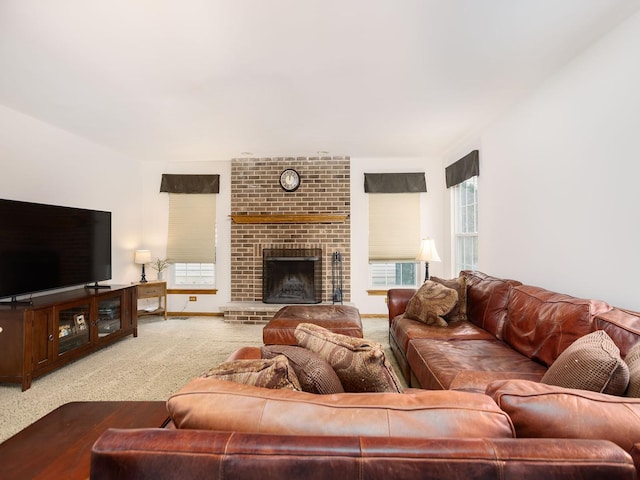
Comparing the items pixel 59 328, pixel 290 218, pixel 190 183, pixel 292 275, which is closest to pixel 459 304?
pixel 292 275

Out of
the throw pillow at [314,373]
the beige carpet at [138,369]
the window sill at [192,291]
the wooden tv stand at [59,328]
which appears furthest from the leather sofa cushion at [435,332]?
the window sill at [192,291]

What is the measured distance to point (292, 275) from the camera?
4.91m

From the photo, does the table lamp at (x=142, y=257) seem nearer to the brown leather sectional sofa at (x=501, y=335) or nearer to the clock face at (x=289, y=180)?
the clock face at (x=289, y=180)

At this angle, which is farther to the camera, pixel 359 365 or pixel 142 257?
pixel 142 257

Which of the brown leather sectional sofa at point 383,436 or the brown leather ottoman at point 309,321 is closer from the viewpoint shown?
the brown leather sectional sofa at point 383,436

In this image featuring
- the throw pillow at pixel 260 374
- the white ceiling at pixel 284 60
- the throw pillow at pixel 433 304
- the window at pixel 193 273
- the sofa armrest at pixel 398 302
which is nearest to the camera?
the throw pillow at pixel 260 374

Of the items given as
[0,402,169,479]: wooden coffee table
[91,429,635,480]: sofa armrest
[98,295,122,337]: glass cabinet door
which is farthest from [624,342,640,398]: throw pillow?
[98,295,122,337]: glass cabinet door

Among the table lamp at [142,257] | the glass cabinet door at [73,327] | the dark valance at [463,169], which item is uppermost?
the dark valance at [463,169]

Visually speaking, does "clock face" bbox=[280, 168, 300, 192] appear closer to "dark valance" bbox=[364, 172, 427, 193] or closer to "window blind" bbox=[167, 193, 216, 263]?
"dark valance" bbox=[364, 172, 427, 193]

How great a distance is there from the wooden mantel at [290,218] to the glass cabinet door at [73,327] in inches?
90.1

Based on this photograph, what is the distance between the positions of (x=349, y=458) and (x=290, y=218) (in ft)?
14.3

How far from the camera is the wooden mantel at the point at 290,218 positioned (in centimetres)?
482

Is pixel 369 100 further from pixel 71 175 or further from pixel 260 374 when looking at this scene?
pixel 71 175

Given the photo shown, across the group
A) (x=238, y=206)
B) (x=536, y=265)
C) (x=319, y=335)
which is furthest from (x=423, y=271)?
(x=319, y=335)
